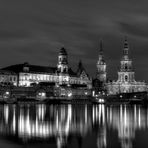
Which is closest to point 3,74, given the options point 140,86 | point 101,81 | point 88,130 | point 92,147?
point 101,81

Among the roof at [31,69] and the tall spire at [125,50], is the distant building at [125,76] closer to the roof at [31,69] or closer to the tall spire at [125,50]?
the tall spire at [125,50]

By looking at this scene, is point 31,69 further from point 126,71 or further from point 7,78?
point 126,71

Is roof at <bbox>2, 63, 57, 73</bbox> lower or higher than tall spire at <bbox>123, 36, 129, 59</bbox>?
lower

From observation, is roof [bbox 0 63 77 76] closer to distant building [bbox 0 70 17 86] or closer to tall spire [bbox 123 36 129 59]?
distant building [bbox 0 70 17 86]

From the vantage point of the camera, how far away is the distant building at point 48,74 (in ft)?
504

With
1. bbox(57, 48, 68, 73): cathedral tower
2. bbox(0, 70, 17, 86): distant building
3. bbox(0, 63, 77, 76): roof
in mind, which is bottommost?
bbox(0, 70, 17, 86): distant building

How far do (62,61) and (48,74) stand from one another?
8.33m

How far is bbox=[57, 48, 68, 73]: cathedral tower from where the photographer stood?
159500mm

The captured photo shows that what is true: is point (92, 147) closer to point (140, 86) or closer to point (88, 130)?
point (88, 130)

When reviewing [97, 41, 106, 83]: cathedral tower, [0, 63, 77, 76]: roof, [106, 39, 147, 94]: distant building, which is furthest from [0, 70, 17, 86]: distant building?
[106, 39, 147, 94]: distant building

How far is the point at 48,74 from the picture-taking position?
162 m

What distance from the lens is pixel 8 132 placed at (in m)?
33.9

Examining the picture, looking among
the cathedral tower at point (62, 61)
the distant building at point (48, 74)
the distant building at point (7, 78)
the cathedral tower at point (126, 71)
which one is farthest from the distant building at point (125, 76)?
the distant building at point (7, 78)

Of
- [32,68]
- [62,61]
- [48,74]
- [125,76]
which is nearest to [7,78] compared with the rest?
[32,68]
